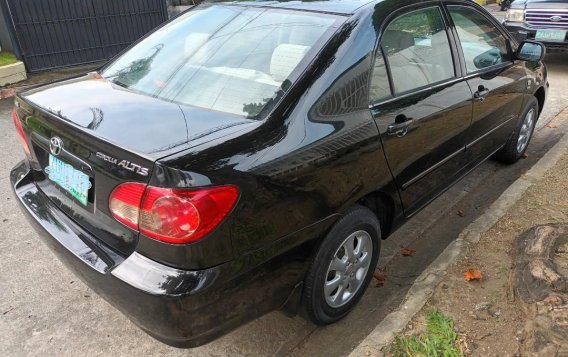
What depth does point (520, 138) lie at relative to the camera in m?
4.54

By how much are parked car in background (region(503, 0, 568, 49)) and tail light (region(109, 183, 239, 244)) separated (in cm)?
804

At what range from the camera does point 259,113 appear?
212cm

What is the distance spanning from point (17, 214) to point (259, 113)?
260 centimetres

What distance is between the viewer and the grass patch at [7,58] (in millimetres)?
7133

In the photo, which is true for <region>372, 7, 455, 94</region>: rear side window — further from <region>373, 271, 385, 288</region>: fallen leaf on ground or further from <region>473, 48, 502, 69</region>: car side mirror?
<region>373, 271, 385, 288</region>: fallen leaf on ground

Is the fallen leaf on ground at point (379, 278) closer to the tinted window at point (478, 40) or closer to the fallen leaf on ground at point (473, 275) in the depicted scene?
the fallen leaf on ground at point (473, 275)

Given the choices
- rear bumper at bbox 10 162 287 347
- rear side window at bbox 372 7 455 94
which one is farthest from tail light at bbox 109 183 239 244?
rear side window at bbox 372 7 455 94

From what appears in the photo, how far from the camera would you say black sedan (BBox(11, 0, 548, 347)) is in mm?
1820

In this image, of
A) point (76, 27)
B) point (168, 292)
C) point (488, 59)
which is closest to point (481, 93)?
point (488, 59)

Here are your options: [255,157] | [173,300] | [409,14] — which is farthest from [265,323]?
[409,14]

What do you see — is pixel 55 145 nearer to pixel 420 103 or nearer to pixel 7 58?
pixel 420 103

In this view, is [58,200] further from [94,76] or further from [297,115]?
[297,115]

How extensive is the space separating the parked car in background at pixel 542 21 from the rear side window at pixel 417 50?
6.03 metres

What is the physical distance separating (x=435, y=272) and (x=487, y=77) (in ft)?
5.20
